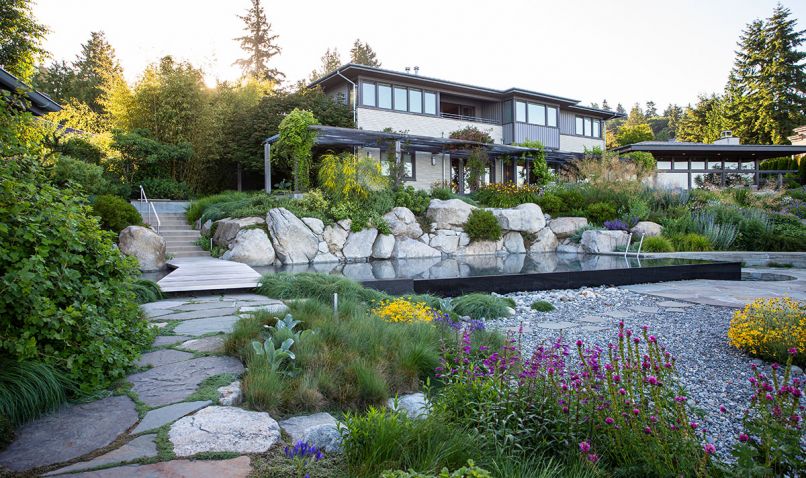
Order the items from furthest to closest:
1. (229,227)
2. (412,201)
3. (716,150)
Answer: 1. (716,150)
2. (412,201)
3. (229,227)

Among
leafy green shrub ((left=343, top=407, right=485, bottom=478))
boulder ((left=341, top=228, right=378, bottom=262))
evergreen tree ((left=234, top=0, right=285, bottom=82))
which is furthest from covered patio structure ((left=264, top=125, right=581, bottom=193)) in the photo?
evergreen tree ((left=234, top=0, right=285, bottom=82))

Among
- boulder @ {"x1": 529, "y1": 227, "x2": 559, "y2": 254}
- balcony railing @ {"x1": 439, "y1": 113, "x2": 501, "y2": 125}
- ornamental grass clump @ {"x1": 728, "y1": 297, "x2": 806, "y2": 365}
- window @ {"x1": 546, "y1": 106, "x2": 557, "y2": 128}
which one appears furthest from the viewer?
window @ {"x1": 546, "y1": 106, "x2": 557, "y2": 128}

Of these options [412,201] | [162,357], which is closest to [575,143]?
[412,201]

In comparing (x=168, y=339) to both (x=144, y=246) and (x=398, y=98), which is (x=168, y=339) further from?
(x=398, y=98)

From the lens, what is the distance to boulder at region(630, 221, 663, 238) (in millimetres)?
13750

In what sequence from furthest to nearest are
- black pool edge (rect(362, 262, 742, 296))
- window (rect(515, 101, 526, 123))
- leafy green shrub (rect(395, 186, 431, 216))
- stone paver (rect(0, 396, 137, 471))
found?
window (rect(515, 101, 526, 123))
leafy green shrub (rect(395, 186, 431, 216))
black pool edge (rect(362, 262, 742, 296))
stone paver (rect(0, 396, 137, 471))

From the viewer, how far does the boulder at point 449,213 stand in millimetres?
14062

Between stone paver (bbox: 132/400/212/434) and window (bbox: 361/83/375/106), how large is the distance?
17537 millimetres

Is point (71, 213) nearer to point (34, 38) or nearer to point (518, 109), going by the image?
point (34, 38)

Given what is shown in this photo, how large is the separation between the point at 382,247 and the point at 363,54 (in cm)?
3281

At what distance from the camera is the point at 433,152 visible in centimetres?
2052

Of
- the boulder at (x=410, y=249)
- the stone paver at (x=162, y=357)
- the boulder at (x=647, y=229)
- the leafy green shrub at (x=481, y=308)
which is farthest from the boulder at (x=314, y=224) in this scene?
the stone paver at (x=162, y=357)

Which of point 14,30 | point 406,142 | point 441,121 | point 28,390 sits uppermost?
point 14,30

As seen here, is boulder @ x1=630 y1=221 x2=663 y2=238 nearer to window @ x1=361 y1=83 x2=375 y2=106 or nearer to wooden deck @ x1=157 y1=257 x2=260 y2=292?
window @ x1=361 y1=83 x2=375 y2=106
